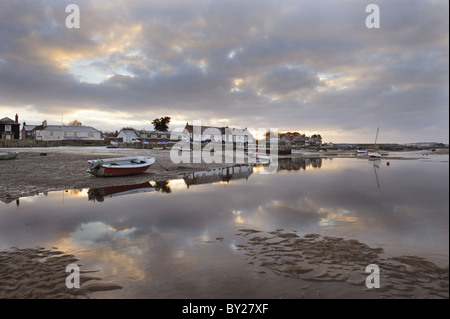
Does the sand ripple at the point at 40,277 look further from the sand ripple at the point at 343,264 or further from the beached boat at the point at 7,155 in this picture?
the beached boat at the point at 7,155

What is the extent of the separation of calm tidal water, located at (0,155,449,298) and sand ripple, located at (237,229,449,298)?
334mm

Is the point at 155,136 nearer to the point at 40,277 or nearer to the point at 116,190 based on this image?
the point at 116,190

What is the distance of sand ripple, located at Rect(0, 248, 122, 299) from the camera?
6.18m

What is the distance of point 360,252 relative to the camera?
28.1 ft

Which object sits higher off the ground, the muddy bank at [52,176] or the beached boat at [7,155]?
the beached boat at [7,155]

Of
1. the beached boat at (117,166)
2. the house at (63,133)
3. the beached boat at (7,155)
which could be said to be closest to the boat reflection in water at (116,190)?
the beached boat at (117,166)

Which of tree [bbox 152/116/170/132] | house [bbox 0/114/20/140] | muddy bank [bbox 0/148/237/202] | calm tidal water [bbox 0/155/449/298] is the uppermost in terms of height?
tree [bbox 152/116/170/132]

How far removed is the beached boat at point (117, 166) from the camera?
25159mm

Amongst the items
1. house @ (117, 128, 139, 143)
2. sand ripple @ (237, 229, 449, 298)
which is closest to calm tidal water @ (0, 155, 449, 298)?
sand ripple @ (237, 229, 449, 298)

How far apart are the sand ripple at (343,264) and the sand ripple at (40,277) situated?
512 centimetres

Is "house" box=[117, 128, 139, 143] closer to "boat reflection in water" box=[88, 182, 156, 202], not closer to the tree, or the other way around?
the tree

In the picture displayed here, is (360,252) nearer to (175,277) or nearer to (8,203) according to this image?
(175,277)
